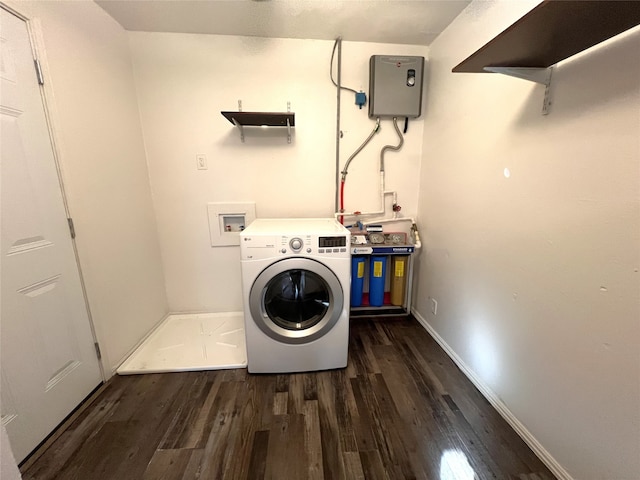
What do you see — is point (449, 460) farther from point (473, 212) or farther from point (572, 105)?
point (572, 105)

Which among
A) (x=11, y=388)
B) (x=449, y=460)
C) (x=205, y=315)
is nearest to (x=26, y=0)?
(x=11, y=388)

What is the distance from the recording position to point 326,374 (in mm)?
1572

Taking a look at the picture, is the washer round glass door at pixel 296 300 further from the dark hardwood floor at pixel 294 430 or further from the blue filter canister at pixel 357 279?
the blue filter canister at pixel 357 279

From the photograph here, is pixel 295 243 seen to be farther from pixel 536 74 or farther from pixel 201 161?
pixel 536 74

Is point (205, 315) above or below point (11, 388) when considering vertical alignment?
below

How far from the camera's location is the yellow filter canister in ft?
6.84

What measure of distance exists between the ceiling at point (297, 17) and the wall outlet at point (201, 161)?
83cm

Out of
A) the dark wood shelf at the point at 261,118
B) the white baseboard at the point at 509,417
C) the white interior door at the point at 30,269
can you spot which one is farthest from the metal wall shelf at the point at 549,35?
the white interior door at the point at 30,269

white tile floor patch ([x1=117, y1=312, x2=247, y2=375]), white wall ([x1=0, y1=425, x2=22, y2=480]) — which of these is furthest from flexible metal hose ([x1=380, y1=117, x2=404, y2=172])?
white wall ([x1=0, y1=425, x2=22, y2=480])

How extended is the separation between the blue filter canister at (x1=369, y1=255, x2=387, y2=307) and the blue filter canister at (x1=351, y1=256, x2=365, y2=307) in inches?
3.2


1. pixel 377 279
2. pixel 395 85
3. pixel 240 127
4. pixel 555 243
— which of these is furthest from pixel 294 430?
pixel 395 85

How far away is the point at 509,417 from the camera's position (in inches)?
48.6

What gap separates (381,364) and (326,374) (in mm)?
373

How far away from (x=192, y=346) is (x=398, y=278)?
66.0 inches
